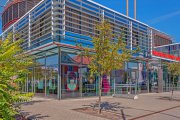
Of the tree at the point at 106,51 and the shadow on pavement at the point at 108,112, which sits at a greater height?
the tree at the point at 106,51

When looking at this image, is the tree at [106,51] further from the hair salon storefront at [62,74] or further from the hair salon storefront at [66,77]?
the hair salon storefront at [62,74]

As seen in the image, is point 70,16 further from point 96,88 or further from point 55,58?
point 96,88

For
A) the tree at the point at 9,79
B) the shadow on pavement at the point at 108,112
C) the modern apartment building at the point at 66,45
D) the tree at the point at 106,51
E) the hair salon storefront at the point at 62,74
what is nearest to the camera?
the tree at the point at 9,79

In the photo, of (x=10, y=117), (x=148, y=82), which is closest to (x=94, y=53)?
(x=10, y=117)

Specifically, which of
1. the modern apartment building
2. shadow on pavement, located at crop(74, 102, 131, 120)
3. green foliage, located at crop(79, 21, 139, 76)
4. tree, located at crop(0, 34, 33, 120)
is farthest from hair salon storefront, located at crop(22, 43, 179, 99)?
tree, located at crop(0, 34, 33, 120)

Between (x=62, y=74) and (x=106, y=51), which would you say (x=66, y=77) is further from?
(x=106, y=51)

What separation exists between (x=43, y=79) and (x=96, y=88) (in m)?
4.75

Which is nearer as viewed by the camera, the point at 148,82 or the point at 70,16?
the point at 70,16

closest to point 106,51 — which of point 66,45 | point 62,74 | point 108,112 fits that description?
point 108,112

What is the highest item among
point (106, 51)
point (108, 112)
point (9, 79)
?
point (106, 51)

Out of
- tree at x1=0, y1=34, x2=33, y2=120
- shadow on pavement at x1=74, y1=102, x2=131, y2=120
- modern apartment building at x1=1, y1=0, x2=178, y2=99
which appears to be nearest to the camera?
tree at x1=0, y1=34, x2=33, y2=120

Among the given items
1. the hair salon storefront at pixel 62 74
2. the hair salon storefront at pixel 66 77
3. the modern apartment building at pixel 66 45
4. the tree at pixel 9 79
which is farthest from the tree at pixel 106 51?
the hair salon storefront at pixel 62 74

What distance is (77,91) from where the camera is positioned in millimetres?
19875

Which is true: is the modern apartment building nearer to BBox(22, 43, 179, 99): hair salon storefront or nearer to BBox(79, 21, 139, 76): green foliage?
BBox(22, 43, 179, 99): hair salon storefront
